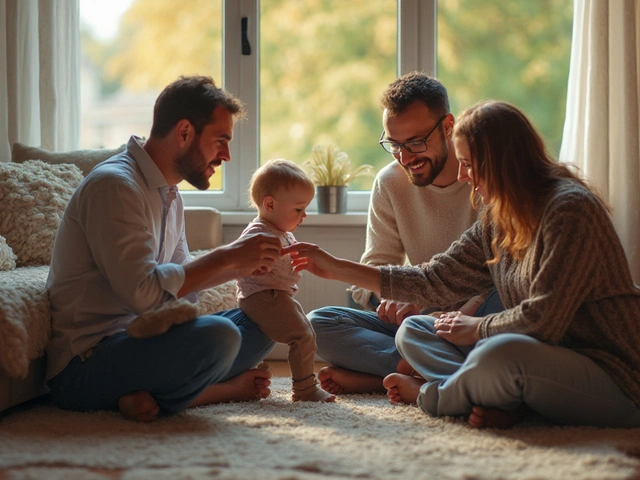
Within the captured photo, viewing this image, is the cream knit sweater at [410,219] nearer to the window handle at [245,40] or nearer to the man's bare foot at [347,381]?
the man's bare foot at [347,381]

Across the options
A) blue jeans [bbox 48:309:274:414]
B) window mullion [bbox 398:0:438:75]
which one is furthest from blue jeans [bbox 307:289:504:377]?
window mullion [bbox 398:0:438:75]

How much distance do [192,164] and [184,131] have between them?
0.09 metres

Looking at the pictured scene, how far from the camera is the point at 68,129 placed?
3.57 m

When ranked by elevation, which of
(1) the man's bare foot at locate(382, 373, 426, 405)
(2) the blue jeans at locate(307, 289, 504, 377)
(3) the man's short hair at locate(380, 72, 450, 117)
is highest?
(3) the man's short hair at locate(380, 72, 450, 117)

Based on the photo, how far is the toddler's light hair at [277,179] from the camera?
2244mm

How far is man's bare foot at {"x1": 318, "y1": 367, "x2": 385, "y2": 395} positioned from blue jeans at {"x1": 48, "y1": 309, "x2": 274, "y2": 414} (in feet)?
1.92

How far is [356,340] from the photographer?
253 cm

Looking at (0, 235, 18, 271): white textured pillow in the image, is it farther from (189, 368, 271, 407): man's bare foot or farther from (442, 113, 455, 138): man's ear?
(442, 113, 455, 138): man's ear

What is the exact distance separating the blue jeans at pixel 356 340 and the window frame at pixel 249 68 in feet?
3.66

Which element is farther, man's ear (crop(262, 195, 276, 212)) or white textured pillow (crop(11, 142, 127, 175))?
white textured pillow (crop(11, 142, 127, 175))

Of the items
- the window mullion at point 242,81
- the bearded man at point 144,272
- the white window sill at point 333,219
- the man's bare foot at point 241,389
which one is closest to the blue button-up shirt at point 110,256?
the bearded man at point 144,272

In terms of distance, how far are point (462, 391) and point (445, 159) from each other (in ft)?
3.00

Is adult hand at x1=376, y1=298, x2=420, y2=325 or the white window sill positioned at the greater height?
the white window sill

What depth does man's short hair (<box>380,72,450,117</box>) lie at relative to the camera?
8.30 feet
